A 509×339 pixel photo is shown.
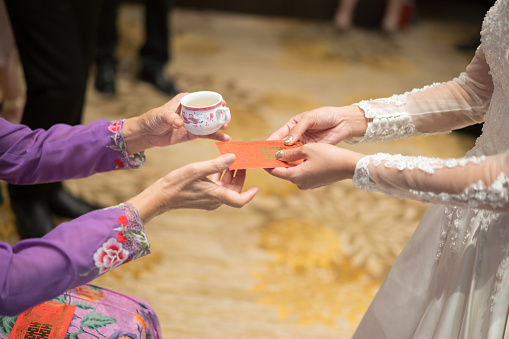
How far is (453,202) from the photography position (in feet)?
3.37

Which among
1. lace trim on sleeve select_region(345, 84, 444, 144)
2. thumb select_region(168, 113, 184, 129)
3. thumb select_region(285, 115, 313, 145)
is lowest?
thumb select_region(168, 113, 184, 129)

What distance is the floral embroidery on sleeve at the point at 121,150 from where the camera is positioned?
1364 millimetres

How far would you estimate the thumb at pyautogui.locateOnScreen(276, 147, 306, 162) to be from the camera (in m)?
1.21

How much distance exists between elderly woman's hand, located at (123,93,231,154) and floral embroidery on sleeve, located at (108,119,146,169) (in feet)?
0.04

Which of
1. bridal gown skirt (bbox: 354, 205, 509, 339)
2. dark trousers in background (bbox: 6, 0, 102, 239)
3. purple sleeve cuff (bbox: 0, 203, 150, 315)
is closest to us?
purple sleeve cuff (bbox: 0, 203, 150, 315)

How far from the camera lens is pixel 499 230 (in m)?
1.11

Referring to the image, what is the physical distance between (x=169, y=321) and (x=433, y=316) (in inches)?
41.8

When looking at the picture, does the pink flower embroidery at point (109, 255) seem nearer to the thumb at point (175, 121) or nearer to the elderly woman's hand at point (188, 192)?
the elderly woman's hand at point (188, 192)

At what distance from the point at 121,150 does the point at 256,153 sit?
0.37m

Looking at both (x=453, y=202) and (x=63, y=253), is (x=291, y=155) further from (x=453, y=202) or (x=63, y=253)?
(x=63, y=253)

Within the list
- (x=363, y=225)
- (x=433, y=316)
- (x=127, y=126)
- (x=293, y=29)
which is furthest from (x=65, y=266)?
(x=293, y=29)

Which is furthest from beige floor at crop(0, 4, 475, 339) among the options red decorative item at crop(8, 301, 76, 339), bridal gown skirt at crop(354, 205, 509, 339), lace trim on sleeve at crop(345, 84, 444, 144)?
lace trim on sleeve at crop(345, 84, 444, 144)

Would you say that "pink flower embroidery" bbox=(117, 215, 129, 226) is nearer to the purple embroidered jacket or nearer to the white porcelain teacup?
the purple embroidered jacket

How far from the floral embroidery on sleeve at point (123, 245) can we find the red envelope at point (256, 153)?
24cm
